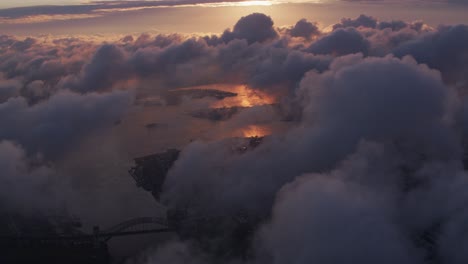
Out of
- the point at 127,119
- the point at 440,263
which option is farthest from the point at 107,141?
the point at 440,263

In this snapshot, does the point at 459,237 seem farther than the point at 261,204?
No

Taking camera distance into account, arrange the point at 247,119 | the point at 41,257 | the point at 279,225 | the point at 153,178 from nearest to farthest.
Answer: the point at 279,225 → the point at 41,257 → the point at 153,178 → the point at 247,119

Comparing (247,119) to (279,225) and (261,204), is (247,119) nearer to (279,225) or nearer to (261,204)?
(261,204)

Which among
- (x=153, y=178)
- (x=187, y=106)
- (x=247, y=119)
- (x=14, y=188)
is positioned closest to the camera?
(x=14, y=188)

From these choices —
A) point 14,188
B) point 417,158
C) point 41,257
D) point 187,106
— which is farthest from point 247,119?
point 41,257

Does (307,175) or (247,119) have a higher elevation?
(307,175)

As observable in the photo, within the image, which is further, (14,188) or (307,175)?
(14,188)

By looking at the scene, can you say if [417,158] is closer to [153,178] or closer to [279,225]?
[279,225]

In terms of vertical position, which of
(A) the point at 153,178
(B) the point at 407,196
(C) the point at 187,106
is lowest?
(C) the point at 187,106

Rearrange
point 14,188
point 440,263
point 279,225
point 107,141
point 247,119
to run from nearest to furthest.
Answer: point 440,263 < point 279,225 < point 14,188 < point 107,141 < point 247,119
